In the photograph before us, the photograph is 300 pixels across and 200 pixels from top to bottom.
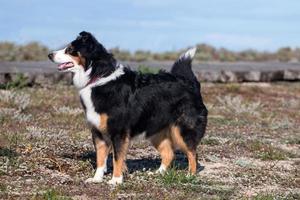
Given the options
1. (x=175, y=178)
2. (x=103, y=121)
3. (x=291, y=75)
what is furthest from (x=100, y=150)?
(x=291, y=75)

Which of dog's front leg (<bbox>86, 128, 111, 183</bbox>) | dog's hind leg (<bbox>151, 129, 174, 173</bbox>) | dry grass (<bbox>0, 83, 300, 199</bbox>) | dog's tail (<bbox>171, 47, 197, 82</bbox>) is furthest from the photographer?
dog's tail (<bbox>171, 47, 197, 82</bbox>)

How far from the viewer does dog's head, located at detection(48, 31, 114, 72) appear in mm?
8297

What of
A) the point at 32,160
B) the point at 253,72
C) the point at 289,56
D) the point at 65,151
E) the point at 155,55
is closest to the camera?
the point at 32,160

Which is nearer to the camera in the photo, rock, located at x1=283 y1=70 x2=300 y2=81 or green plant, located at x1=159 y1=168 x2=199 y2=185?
green plant, located at x1=159 y1=168 x2=199 y2=185

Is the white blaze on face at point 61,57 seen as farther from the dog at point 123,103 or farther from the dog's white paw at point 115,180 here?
the dog's white paw at point 115,180

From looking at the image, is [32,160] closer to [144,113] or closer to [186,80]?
[144,113]

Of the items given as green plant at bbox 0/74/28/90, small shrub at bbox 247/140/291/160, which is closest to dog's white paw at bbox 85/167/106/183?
small shrub at bbox 247/140/291/160

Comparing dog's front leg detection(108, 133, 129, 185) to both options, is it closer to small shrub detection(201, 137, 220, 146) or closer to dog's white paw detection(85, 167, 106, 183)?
dog's white paw detection(85, 167, 106, 183)

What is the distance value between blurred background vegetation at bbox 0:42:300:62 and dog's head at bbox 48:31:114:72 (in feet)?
61.6

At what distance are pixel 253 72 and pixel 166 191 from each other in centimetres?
1446

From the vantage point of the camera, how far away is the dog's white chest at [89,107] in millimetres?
8320

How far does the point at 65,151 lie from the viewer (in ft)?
32.3

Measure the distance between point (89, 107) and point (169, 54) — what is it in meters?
25.0

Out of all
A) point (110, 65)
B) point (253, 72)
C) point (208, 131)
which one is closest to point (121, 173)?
point (110, 65)
